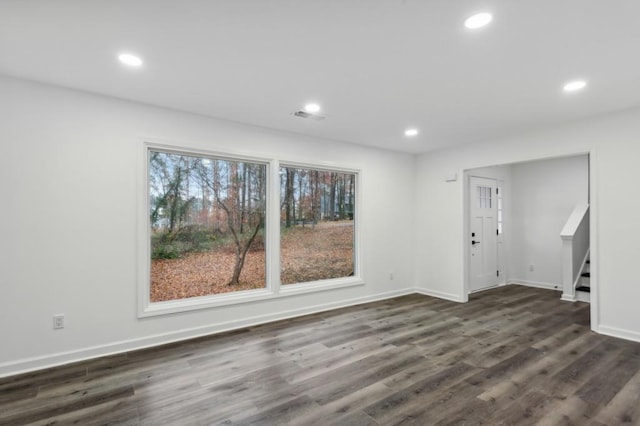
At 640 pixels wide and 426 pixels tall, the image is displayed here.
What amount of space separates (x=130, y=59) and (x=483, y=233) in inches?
242

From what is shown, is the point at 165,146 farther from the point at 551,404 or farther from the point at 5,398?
the point at 551,404

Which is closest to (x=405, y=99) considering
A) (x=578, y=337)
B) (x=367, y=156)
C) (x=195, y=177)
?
(x=367, y=156)

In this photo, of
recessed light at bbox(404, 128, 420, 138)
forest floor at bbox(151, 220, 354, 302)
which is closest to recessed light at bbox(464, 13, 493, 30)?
recessed light at bbox(404, 128, 420, 138)

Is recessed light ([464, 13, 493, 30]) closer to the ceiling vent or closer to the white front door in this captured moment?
the ceiling vent

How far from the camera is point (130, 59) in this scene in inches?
97.3

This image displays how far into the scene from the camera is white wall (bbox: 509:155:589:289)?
6.04 meters

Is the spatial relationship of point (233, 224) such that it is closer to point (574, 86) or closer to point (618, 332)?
point (574, 86)

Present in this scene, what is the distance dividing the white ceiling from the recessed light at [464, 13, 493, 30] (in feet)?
0.18

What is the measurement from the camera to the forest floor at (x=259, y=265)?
146 inches

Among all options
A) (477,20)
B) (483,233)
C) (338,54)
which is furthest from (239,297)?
(483,233)

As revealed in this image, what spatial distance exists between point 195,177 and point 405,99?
2555mm

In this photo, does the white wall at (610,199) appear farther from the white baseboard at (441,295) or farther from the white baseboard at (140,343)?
the white baseboard at (140,343)

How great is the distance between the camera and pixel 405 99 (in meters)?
3.29

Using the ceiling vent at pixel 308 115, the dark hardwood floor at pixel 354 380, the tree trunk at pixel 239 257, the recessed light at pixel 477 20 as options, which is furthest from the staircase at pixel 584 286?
the tree trunk at pixel 239 257
